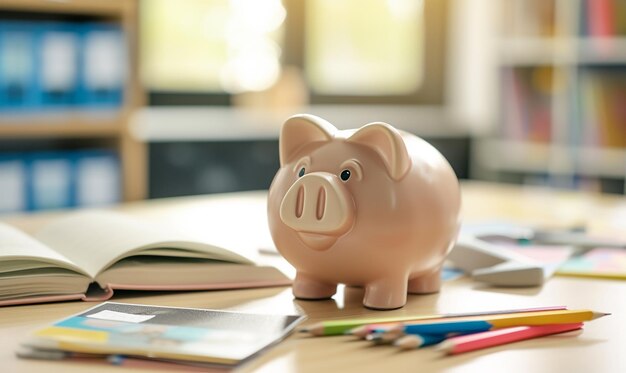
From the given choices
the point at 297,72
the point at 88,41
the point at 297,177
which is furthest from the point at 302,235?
the point at 297,72

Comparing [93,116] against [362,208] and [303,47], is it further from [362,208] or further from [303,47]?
[362,208]

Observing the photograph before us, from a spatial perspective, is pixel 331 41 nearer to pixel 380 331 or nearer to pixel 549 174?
pixel 549 174

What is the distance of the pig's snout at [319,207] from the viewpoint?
0.87 meters

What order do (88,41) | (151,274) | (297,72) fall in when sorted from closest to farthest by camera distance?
(151,274)
(88,41)
(297,72)

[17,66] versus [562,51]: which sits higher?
[562,51]

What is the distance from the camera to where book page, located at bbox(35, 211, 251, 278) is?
1.03 metres

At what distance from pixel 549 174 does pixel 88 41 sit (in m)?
2.16

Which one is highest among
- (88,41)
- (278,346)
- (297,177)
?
(88,41)

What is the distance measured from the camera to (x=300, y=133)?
960mm

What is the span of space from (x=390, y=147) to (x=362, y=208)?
7 centimetres

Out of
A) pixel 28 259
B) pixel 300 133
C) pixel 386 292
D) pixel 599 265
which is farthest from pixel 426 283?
pixel 28 259

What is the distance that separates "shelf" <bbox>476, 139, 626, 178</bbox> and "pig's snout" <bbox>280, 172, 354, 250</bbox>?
3068 millimetres

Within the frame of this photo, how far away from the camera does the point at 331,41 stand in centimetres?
398

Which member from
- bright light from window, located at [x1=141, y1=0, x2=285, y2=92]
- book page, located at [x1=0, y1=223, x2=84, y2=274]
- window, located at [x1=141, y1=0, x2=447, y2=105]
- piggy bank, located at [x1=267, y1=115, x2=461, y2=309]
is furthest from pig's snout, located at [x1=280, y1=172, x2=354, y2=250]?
bright light from window, located at [x1=141, y1=0, x2=285, y2=92]
